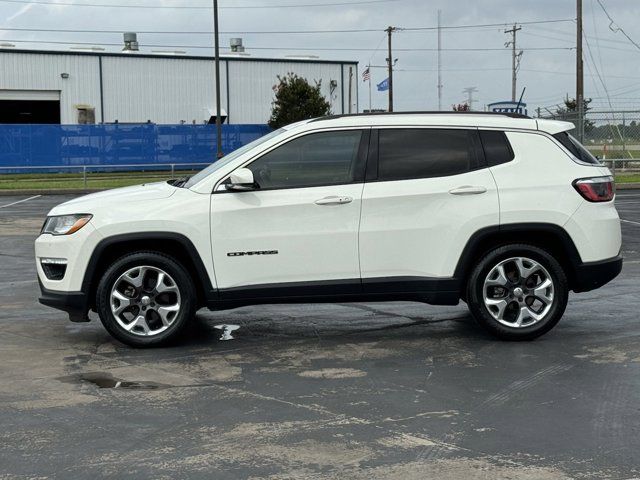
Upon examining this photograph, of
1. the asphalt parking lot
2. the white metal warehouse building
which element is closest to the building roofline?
the white metal warehouse building

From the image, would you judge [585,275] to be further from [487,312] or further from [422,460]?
[422,460]

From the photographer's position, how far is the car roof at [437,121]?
25.1 ft

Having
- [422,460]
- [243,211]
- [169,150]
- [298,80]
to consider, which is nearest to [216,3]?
[169,150]

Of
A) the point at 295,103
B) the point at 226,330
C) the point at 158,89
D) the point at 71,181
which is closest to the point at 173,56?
the point at 158,89

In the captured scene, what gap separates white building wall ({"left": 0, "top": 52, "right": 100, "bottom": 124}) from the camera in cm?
5450

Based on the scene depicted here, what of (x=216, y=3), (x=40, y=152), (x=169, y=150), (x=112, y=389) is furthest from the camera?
(x=169, y=150)

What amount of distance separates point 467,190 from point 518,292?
37.4 inches

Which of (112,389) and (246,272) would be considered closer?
(112,389)

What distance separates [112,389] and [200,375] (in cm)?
66

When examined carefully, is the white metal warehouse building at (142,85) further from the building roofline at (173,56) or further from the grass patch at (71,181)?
the grass patch at (71,181)

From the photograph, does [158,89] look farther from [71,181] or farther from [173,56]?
[71,181]

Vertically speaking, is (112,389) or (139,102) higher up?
(139,102)

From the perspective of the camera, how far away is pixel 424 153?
761 centimetres

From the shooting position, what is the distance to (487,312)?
7.51 metres
